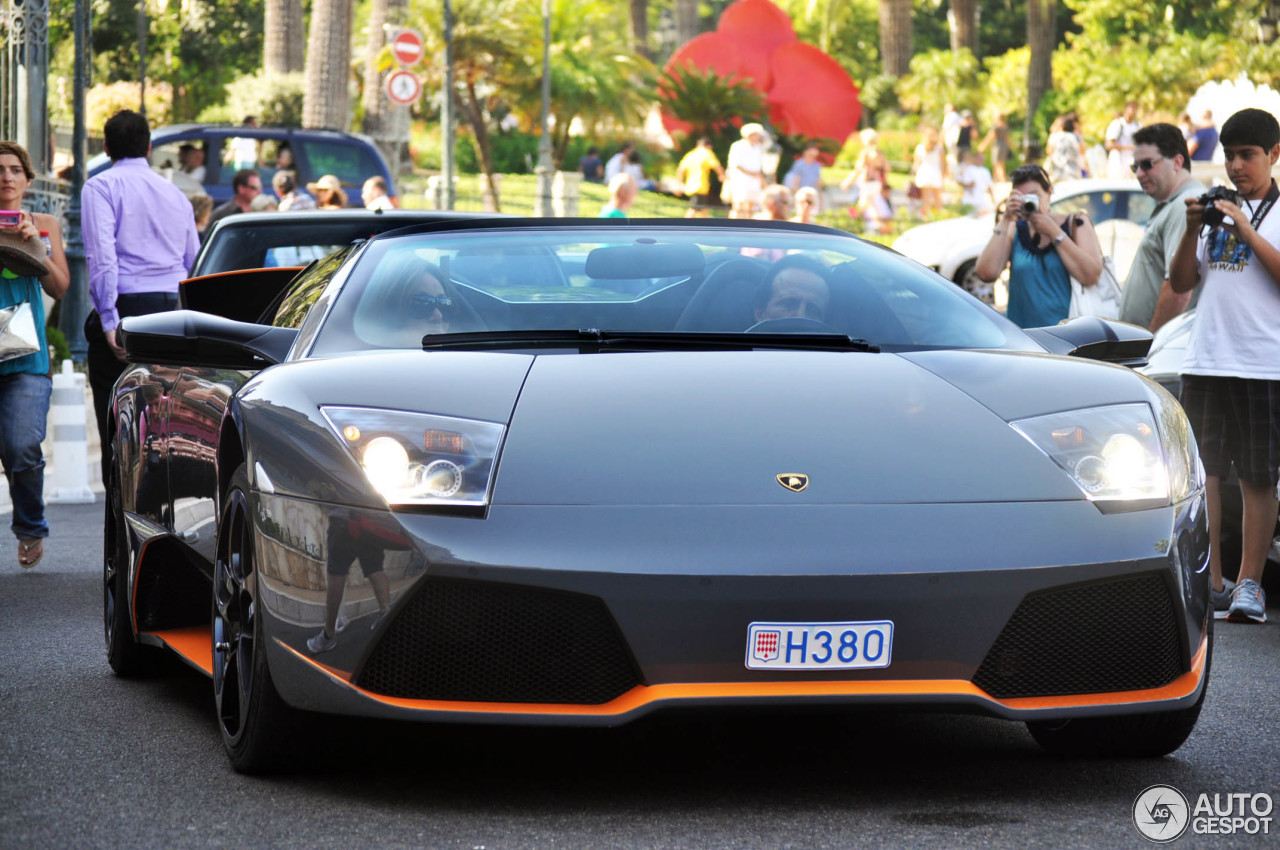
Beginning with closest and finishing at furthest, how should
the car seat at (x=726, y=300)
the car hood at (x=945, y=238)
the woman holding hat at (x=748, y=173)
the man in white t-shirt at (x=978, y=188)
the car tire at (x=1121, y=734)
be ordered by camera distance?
1. the car tire at (x=1121, y=734)
2. the car seat at (x=726, y=300)
3. the car hood at (x=945, y=238)
4. the woman holding hat at (x=748, y=173)
5. the man in white t-shirt at (x=978, y=188)

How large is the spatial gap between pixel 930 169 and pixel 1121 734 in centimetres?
2694

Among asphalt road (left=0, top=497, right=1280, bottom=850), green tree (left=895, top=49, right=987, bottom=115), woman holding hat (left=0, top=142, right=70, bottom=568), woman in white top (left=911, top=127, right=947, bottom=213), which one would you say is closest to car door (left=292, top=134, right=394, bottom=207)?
woman in white top (left=911, top=127, right=947, bottom=213)

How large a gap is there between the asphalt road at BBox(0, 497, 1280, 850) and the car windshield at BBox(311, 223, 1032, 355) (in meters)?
0.94

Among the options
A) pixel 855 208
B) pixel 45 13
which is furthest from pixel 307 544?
pixel 855 208

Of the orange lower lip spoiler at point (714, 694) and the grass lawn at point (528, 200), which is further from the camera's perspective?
the grass lawn at point (528, 200)

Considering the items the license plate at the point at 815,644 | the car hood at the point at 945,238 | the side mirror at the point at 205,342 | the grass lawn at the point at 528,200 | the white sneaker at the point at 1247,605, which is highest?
the side mirror at the point at 205,342

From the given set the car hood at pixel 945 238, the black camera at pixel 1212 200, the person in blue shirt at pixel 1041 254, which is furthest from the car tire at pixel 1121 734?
the car hood at pixel 945 238

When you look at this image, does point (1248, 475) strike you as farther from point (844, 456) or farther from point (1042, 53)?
point (1042, 53)

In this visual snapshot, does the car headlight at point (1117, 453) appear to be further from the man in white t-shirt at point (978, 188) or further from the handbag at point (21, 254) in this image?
the man in white t-shirt at point (978, 188)

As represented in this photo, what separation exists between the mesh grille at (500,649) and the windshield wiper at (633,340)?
851 millimetres

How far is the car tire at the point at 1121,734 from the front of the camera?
170 inches

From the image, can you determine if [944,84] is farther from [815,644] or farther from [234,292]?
[815,644]

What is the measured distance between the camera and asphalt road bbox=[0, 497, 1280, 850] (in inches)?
146

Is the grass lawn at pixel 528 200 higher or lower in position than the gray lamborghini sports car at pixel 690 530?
lower
